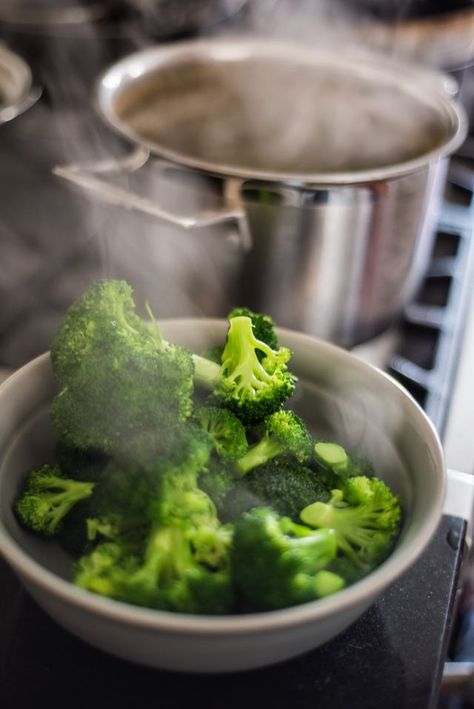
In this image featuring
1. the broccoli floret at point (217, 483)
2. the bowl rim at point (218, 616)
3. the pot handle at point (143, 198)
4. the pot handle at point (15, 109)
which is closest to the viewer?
the bowl rim at point (218, 616)

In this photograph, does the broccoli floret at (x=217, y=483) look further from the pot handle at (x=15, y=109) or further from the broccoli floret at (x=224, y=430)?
the pot handle at (x=15, y=109)

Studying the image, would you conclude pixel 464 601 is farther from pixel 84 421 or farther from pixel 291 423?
pixel 84 421

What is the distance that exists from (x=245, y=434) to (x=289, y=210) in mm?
404

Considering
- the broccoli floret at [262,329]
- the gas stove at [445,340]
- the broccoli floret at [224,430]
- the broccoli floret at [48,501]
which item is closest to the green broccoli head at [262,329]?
the broccoli floret at [262,329]

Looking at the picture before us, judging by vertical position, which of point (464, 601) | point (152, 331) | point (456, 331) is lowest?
point (464, 601)

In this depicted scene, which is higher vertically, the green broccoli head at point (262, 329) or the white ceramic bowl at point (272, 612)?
the green broccoli head at point (262, 329)

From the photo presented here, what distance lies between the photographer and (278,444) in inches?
27.0

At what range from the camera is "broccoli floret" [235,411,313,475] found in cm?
67

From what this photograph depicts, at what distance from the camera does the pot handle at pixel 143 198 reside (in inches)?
38.4

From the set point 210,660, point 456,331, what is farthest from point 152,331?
point 456,331

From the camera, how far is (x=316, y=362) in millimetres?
791

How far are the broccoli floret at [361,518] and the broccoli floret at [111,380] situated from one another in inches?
5.7

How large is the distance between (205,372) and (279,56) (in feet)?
2.79

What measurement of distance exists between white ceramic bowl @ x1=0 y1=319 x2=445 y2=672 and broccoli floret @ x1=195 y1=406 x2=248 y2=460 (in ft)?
0.45
